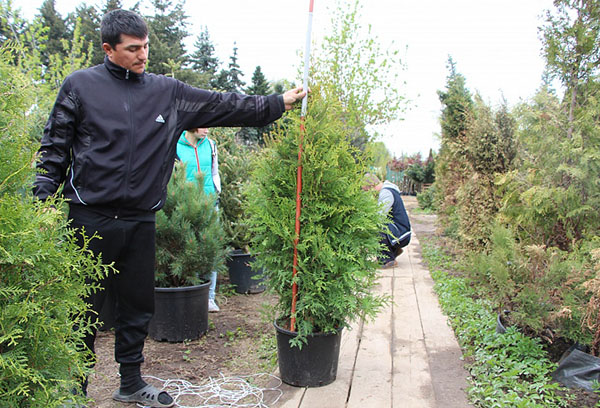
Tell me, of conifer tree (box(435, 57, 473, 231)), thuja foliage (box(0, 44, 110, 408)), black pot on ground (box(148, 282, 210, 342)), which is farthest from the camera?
conifer tree (box(435, 57, 473, 231))

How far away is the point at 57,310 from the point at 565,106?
4.58 metres

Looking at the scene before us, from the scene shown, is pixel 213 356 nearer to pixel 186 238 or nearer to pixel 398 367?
pixel 186 238

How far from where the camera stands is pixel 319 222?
2.98 metres

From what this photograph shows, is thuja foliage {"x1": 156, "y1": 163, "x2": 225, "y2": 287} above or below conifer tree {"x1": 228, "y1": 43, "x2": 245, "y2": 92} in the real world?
below

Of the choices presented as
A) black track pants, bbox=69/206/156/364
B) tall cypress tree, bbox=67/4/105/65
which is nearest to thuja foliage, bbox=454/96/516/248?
A: black track pants, bbox=69/206/156/364

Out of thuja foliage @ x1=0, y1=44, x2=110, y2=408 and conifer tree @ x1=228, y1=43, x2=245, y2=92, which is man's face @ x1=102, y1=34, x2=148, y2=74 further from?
conifer tree @ x1=228, y1=43, x2=245, y2=92

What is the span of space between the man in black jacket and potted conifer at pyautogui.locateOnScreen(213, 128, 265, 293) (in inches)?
97.9

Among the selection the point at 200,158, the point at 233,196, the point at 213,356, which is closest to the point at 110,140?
the point at 213,356

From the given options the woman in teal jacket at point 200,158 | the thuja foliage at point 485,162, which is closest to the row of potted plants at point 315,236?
the woman in teal jacket at point 200,158

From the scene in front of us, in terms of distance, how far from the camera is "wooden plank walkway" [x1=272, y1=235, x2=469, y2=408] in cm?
278

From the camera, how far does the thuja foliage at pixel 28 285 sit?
1.42m

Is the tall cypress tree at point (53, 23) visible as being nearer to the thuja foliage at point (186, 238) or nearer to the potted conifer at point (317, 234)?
the thuja foliage at point (186, 238)

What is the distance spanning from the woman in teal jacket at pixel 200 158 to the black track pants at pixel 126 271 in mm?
1772

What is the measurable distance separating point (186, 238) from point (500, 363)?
2583 millimetres
